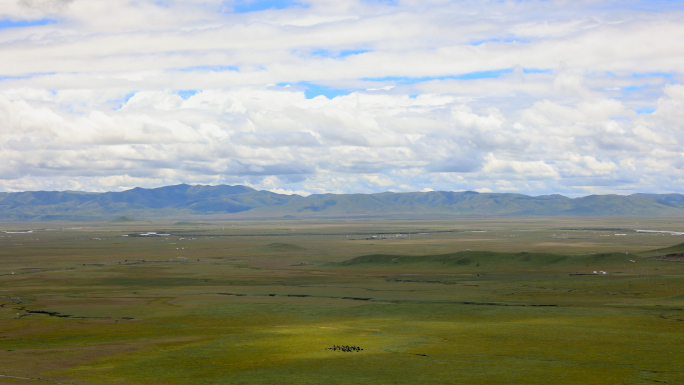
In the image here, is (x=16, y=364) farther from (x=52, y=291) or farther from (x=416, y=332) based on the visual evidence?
(x=52, y=291)

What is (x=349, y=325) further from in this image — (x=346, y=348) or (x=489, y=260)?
(x=489, y=260)

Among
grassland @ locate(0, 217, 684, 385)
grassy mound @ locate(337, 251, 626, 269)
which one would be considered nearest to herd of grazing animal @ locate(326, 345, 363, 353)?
grassland @ locate(0, 217, 684, 385)

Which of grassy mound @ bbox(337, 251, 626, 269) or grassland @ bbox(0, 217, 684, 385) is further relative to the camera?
grassy mound @ bbox(337, 251, 626, 269)

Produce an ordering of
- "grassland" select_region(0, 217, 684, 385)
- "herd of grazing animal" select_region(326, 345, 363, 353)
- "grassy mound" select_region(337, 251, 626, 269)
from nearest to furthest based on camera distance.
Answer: "grassland" select_region(0, 217, 684, 385) < "herd of grazing animal" select_region(326, 345, 363, 353) < "grassy mound" select_region(337, 251, 626, 269)

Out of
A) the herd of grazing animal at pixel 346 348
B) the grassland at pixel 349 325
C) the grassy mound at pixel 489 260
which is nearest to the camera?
the grassland at pixel 349 325

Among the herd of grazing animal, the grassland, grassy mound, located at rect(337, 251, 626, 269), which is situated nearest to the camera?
the grassland

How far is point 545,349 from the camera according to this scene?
58875 millimetres

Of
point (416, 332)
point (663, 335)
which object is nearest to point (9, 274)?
point (416, 332)

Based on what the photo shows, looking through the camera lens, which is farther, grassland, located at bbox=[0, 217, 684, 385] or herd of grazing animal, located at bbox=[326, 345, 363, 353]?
herd of grazing animal, located at bbox=[326, 345, 363, 353]

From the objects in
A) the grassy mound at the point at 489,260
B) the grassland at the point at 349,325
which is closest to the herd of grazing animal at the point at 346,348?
the grassland at the point at 349,325

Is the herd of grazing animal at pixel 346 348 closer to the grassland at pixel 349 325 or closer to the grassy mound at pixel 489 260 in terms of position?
the grassland at pixel 349 325

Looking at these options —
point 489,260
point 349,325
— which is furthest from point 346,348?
point 489,260

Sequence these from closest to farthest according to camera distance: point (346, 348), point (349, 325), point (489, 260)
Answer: point (346, 348)
point (349, 325)
point (489, 260)

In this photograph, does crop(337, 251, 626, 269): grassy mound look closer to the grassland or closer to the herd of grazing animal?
the grassland
